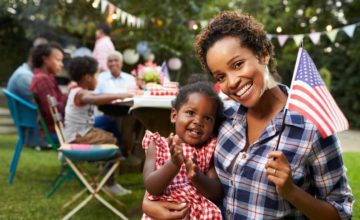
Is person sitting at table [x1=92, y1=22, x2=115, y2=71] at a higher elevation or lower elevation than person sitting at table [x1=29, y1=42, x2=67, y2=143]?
higher

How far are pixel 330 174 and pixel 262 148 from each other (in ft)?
0.73

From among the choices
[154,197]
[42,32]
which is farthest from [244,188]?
[42,32]

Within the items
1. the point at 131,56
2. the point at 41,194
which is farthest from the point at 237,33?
the point at 131,56

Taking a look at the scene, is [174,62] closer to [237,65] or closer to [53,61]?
[53,61]

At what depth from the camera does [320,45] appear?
1647 cm

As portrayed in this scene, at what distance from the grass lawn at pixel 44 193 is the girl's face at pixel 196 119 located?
45.6 inches

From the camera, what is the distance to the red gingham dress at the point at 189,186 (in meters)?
1.94

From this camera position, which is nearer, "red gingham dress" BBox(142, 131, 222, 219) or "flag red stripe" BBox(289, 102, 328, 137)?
"flag red stripe" BBox(289, 102, 328, 137)

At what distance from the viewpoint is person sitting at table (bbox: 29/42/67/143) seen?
528 cm

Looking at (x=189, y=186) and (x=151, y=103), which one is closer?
(x=189, y=186)

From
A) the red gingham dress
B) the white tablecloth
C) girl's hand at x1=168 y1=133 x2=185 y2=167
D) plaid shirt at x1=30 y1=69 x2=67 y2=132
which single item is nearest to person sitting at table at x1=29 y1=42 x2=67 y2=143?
plaid shirt at x1=30 y1=69 x2=67 y2=132

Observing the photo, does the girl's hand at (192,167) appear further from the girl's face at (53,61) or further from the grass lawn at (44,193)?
the girl's face at (53,61)

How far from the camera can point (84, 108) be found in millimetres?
4898

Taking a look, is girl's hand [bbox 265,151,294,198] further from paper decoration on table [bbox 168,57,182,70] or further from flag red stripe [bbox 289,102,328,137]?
paper decoration on table [bbox 168,57,182,70]
